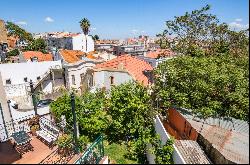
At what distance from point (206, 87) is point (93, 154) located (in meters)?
8.93

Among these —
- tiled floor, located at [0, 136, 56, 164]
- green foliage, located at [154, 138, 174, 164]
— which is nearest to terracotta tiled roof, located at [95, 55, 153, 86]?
green foliage, located at [154, 138, 174, 164]

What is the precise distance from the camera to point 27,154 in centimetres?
1182

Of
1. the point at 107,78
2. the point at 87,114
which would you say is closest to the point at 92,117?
the point at 87,114

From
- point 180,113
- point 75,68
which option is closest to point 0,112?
point 180,113

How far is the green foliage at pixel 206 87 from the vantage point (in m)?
15.1

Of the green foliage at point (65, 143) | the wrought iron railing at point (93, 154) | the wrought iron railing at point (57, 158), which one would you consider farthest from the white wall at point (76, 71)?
the wrought iron railing at point (93, 154)

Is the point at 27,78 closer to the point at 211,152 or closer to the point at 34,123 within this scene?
the point at 34,123

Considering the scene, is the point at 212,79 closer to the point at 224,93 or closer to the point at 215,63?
the point at 224,93

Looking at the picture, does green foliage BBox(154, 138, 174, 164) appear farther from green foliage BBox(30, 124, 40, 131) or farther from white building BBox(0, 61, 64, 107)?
white building BBox(0, 61, 64, 107)

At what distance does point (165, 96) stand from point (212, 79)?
11.5 ft

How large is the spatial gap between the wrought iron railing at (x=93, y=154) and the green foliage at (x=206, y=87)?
751 centimetres

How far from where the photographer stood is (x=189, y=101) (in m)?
Answer: 17.2

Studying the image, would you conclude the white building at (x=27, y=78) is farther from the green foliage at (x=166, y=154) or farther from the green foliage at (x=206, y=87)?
the green foliage at (x=166, y=154)

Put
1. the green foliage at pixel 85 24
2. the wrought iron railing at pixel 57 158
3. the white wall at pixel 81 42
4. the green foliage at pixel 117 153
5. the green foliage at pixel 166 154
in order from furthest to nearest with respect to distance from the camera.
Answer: the white wall at pixel 81 42, the green foliage at pixel 85 24, the green foliage at pixel 117 153, the green foliage at pixel 166 154, the wrought iron railing at pixel 57 158
